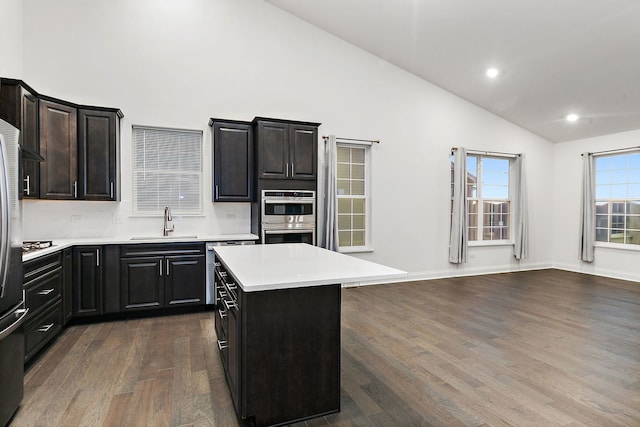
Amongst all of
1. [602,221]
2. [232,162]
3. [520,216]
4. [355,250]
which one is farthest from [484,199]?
[232,162]

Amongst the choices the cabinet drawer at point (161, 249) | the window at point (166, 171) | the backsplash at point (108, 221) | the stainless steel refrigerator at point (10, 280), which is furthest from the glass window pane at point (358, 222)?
the stainless steel refrigerator at point (10, 280)

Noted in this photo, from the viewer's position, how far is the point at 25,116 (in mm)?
3264

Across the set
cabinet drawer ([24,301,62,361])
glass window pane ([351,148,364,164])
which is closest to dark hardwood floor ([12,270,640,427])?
cabinet drawer ([24,301,62,361])

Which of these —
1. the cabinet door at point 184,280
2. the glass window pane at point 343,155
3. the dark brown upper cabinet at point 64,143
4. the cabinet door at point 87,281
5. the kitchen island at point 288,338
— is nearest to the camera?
the kitchen island at point 288,338

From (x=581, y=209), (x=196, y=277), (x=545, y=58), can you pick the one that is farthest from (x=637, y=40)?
(x=196, y=277)

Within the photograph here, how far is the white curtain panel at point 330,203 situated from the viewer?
17.5 ft

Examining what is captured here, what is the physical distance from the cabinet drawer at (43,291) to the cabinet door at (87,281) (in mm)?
300

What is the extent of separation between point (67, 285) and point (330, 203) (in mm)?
3415

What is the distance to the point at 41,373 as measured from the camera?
8.59 ft

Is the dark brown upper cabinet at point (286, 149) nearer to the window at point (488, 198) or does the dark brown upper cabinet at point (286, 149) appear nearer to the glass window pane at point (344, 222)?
the glass window pane at point (344, 222)

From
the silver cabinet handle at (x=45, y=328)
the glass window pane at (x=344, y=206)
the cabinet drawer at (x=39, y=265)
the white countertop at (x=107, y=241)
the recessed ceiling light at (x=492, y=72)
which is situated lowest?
the silver cabinet handle at (x=45, y=328)

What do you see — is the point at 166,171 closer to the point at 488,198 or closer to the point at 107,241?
the point at 107,241

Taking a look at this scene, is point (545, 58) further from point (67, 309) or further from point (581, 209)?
point (67, 309)

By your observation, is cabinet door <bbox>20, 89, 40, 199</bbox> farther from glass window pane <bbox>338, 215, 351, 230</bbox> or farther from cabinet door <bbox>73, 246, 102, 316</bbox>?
glass window pane <bbox>338, 215, 351, 230</bbox>
